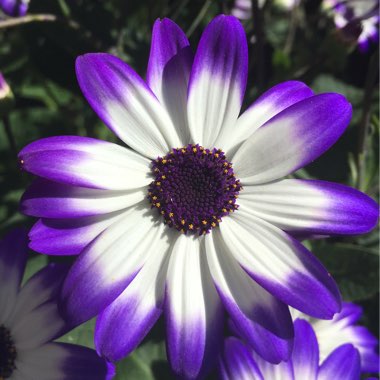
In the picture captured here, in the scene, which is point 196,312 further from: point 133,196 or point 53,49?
point 53,49

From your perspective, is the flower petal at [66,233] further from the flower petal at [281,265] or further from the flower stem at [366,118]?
the flower stem at [366,118]

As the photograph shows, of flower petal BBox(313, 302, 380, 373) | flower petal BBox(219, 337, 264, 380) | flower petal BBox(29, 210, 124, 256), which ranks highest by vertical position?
flower petal BBox(29, 210, 124, 256)

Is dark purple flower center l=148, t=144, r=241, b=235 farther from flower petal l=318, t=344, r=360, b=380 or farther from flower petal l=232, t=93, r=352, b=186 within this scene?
flower petal l=318, t=344, r=360, b=380

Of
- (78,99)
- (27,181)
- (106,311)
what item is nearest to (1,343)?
(106,311)

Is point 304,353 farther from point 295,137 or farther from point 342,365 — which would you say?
point 295,137

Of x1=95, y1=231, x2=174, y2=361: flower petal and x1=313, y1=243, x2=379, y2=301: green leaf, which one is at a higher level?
x1=95, y1=231, x2=174, y2=361: flower petal

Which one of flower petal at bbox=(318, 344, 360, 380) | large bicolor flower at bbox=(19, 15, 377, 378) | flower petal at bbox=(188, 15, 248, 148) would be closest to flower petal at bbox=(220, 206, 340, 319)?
large bicolor flower at bbox=(19, 15, 377, 378)

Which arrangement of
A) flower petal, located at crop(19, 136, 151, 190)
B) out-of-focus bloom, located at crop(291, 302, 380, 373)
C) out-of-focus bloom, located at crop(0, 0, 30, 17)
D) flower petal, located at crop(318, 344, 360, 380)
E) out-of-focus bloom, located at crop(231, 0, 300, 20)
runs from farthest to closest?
out-of-focus bloom, located at crop(231, 0, 300, 20) < out-of-focus bloom, located at crop(0, 0, 30, 17) < out-of-focus bloom, located at crop(291, 302, 380, 373) < flower petal, located at crop(318, 344, 360, 380) < flower petal, located at crop(19, 136, 151, 190)
